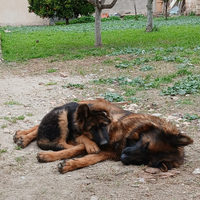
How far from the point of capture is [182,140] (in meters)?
3.95

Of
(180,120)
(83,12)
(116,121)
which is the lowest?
(180,120)

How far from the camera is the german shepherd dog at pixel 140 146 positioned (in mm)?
4039

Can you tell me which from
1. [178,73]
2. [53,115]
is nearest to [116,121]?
[53,115]

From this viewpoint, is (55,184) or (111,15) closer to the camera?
(55,184)

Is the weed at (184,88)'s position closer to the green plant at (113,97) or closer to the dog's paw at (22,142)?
the green plant at (113,97)

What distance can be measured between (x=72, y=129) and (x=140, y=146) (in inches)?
51.2

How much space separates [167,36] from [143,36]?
134cm

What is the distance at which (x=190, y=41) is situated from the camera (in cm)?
1452

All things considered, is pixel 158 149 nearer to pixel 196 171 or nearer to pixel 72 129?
pixel 196 171

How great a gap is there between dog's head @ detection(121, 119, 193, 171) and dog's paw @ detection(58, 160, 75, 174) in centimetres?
71

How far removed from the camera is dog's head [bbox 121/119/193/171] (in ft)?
13.2

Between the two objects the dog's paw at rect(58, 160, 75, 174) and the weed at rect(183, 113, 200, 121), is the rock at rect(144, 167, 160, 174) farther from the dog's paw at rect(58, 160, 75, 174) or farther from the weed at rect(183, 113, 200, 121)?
the weed at rect(183, 113, 200, 121)

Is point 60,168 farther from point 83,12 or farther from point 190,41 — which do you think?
point 83,12

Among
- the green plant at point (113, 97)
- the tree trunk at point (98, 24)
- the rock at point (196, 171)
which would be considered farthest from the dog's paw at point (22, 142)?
the tree trunk at point (98, 24)
